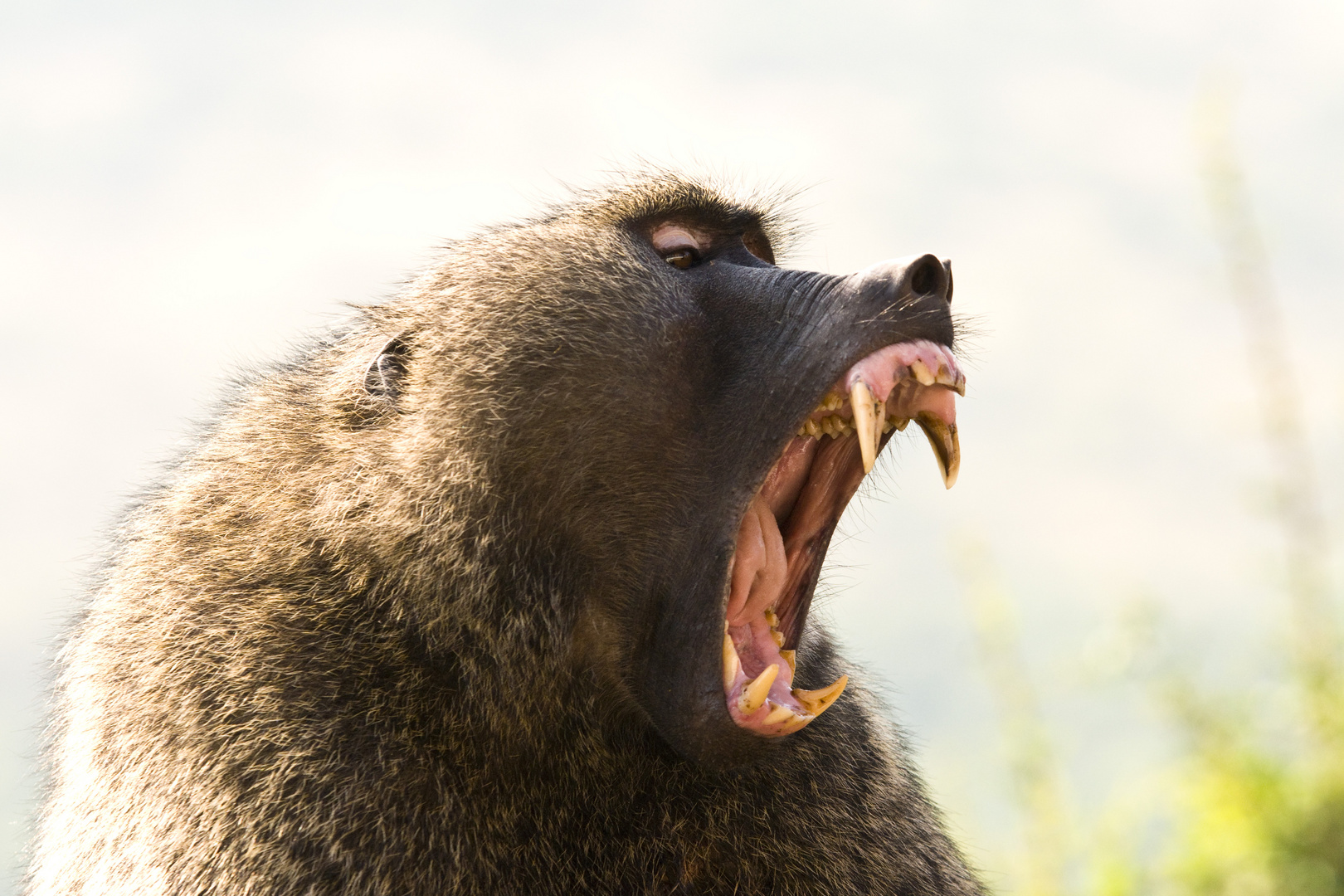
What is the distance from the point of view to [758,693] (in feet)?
7.72

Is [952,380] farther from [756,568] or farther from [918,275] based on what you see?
[756,568]

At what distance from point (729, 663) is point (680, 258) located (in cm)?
86

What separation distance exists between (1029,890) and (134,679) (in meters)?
4.00

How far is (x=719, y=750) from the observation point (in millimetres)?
2371

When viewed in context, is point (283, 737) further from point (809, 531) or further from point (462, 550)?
point (809, 531)

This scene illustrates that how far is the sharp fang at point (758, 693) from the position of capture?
2.35 meters

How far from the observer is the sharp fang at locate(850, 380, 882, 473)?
7.61 feet

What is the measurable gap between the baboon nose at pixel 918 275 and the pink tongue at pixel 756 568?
51 centimetres

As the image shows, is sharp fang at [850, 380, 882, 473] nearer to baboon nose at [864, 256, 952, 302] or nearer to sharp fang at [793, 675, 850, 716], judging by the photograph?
baboon nose at [864, 256, 952, 302]

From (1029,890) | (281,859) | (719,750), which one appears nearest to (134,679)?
(281,859)

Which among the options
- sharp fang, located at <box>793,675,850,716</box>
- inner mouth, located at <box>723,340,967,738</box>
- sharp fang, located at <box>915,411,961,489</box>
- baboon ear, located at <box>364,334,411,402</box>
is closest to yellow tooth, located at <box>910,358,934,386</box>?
inner mouth, located at <box>723,340,967,738</box>

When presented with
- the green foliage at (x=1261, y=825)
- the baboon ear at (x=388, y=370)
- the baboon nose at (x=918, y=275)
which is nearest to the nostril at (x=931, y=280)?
the baboon nose at (x=918, y=275)

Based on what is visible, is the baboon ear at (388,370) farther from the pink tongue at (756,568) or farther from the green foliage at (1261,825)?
the green foliage at (1261,825)

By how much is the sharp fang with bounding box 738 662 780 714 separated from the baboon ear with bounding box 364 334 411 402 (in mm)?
890
